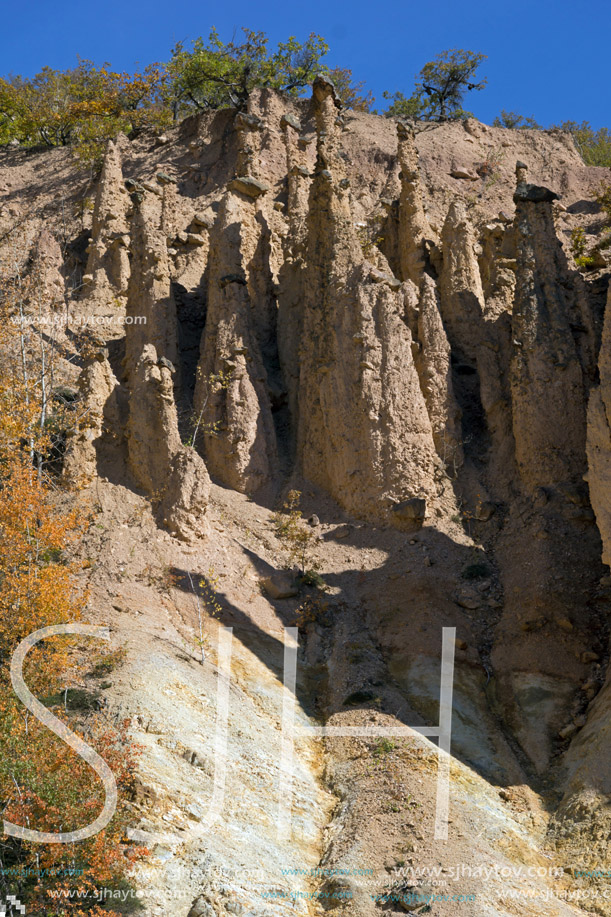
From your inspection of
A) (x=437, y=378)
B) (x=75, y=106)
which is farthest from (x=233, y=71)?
(x=437, y=378)

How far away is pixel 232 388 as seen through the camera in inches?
875

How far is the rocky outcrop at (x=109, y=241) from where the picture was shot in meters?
25.7

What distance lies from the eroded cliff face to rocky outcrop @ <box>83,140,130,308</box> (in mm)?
92

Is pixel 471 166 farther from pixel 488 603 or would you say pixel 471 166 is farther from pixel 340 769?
pixel 340 769

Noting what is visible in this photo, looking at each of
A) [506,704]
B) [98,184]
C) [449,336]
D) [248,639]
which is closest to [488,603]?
[506,704]

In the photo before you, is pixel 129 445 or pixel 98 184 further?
pixel 98 184

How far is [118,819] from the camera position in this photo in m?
12.0

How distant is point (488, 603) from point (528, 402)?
4.99m

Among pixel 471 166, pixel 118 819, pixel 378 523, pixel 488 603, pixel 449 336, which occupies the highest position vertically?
pixel 471 166

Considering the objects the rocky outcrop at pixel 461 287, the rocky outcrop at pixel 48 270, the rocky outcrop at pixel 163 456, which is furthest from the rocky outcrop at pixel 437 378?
the rocky outcrop at pixel 48 270

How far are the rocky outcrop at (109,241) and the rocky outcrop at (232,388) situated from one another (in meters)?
3.37

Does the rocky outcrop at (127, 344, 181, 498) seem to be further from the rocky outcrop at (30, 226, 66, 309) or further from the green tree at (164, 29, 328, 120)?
the green tree at (164, 29, 328, 120)

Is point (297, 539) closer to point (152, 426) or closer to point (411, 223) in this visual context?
point (152, 426)

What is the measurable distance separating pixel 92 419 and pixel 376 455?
21.6 ft
